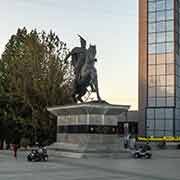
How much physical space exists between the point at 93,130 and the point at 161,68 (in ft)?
137

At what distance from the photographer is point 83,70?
33688mm

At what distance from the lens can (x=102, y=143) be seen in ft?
103

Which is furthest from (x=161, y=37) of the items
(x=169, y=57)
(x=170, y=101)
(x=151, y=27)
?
(x=170, y=101)

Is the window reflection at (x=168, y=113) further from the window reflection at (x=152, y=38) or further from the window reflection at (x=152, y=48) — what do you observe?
the window reflection at (x=152, y=38)

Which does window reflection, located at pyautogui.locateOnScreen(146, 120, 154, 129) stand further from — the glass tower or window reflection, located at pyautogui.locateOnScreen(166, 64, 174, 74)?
window reflection, located at pyautogui.locateOnScreen(166, 64, 174, 74)

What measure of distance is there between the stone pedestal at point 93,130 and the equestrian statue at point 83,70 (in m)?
1.51

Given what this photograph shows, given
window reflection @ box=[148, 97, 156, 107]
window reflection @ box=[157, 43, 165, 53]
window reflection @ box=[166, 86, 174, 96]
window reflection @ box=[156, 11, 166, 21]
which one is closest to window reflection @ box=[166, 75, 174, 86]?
window reflection @ box=[166, 86, 174, 96]

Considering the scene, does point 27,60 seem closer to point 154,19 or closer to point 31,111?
point 31,111

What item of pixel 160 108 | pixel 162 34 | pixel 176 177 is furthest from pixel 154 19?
pixel 176 177

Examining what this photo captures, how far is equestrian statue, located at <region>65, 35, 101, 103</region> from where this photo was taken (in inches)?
1313

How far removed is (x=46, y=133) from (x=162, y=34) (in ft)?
102

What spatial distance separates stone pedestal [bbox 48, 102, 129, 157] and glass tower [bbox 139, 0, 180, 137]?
38.2 metres

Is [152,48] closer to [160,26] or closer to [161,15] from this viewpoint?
[160,26]

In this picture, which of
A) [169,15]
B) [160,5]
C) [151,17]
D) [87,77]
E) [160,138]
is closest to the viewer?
[87,77]
